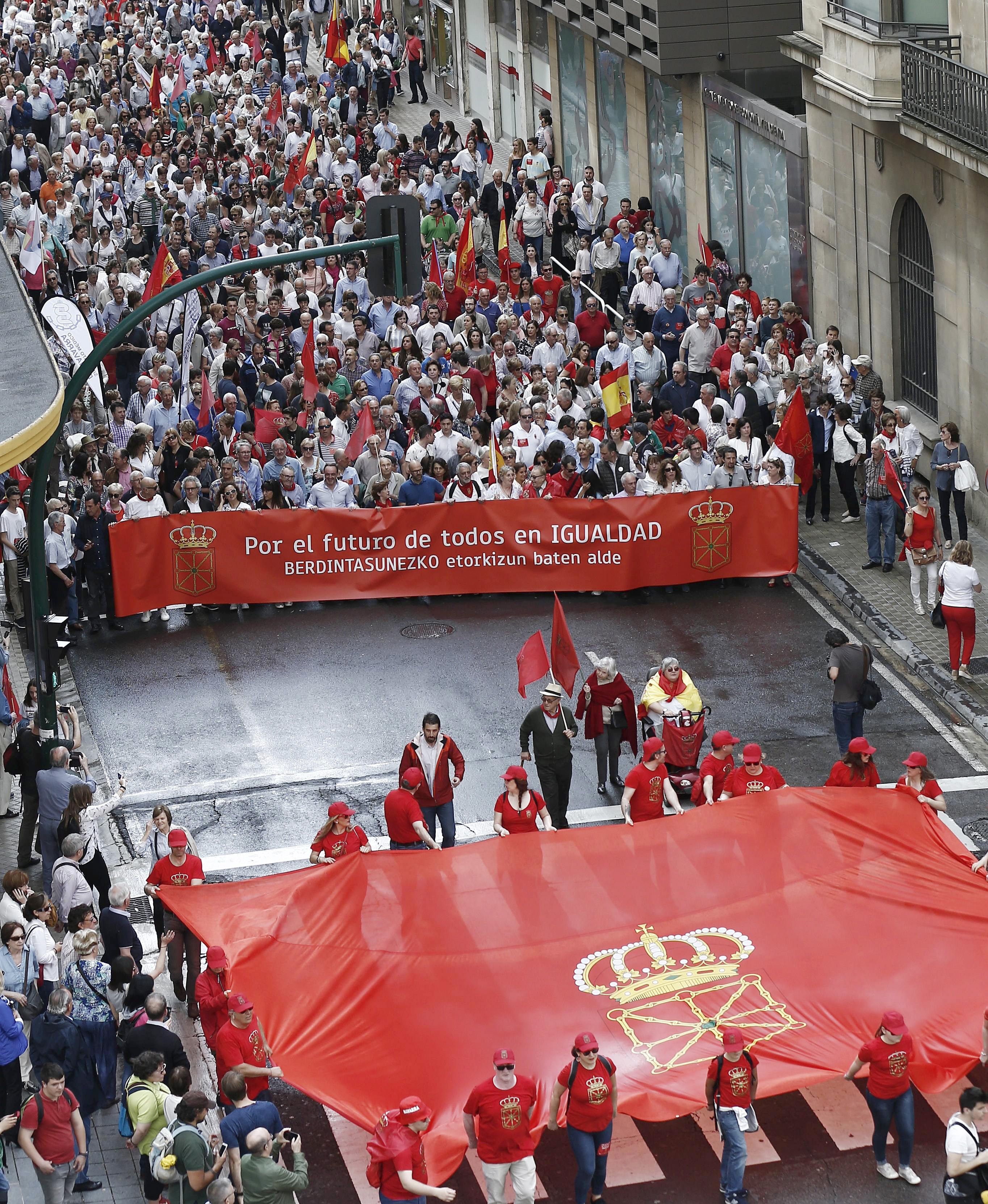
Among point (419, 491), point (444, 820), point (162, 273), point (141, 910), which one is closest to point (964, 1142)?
point (444, 820)

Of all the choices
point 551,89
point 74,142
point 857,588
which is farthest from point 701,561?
point 551,89

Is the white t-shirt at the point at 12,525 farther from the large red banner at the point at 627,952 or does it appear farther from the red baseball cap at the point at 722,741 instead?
the red baseball cap at the point at 722,741

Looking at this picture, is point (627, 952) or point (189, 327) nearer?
point (627, 952)

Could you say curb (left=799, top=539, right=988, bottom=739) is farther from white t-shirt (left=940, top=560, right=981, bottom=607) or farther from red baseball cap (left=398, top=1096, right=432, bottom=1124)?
red baseball cap (left=398, top=1096, right=432, bottom=1124)

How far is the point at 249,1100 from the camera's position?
13672 millimetres

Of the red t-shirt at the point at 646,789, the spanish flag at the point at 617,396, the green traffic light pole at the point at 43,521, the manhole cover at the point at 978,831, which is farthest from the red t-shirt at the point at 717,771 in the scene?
the spanish flag at the point at 617,396

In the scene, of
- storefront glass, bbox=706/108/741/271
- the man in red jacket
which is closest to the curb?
the man in red jacket

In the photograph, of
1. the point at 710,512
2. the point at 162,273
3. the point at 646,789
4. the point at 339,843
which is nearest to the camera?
the point at 339,843

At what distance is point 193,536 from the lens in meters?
23.1

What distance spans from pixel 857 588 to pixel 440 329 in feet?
24.6

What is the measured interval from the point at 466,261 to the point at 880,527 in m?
9.15

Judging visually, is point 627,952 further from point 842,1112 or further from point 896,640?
point 896,640

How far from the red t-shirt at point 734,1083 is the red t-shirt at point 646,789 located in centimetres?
396

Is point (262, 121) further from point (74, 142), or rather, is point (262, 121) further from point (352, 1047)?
point (352, 1047)
